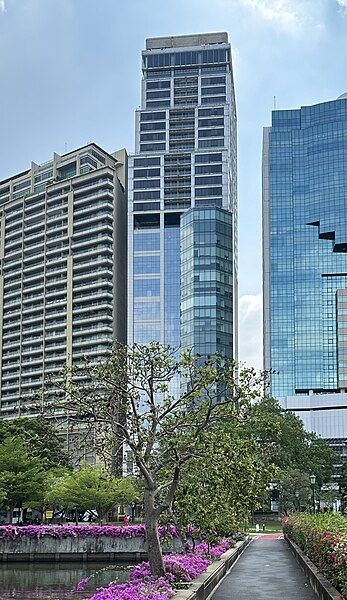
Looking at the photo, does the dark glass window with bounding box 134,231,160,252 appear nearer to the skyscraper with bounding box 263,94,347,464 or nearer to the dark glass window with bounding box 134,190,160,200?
the dark glass window with bounding box 134,190,160,200

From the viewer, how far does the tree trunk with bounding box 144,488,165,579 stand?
1766 centimetres

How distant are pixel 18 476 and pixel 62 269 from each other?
78127 millimetres

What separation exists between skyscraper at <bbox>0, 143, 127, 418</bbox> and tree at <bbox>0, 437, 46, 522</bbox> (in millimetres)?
63715

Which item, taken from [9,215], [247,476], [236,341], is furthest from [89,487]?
[9,215]

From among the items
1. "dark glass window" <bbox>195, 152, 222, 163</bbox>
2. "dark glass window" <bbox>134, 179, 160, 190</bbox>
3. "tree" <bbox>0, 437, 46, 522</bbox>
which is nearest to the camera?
"tree" <bbox>0, 437, 46, 522</bbox>

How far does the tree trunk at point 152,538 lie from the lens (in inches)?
695

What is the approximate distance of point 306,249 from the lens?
14888 centimetres

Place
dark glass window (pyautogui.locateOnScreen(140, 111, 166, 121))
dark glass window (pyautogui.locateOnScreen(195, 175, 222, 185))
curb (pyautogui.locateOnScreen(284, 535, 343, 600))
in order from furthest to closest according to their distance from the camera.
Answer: dark glass window (pyautogui.locateOnScreen(140, 111, 166, 121))
dark glass window (pyautogui.locateOnScreen(195, 175, 222, 185))
curb (pyautogui.locateOnScreen(284, 535, 343, 600))

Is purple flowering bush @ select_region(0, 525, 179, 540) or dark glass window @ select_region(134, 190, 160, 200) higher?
dark glass window @ select_region(134, 190, 160, 200)

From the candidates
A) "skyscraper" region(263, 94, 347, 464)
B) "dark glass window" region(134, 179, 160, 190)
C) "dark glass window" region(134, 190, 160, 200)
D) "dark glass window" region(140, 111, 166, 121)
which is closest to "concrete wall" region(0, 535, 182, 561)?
"dark glass window" region(134, 190, 160, 200)

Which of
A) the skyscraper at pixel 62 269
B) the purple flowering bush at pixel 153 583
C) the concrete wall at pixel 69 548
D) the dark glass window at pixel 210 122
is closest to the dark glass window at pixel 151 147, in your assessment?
the skyscraper at pixel 62 269

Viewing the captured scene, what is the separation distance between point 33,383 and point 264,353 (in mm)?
43840

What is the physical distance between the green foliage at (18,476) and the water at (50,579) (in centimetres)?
929

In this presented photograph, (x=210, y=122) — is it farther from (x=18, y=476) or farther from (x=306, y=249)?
(x=18, y=476)
